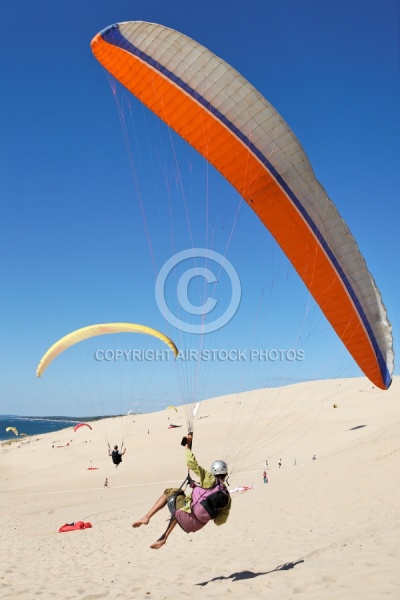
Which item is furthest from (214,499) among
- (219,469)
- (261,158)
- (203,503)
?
(261,158)

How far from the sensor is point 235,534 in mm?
8773

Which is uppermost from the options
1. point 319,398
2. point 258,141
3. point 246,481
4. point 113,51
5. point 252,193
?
point 113,51

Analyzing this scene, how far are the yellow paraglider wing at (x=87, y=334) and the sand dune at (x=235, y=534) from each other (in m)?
5.21

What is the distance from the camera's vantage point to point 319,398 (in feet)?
150

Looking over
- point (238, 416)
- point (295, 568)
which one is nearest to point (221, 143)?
point (295, 568)

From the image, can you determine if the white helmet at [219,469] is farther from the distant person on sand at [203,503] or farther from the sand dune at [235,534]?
the sand dune at [235,534]

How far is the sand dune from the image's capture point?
16.7ft

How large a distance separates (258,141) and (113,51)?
3.40 meters

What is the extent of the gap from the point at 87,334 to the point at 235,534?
352 inches

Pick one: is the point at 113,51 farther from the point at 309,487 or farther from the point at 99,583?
the point at 309,487

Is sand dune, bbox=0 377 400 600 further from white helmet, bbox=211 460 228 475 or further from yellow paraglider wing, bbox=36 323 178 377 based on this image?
yellow paraglider wing, bbox=36 323 178 377

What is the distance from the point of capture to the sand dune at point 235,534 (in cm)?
509

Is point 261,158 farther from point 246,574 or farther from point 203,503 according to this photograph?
point 246,574

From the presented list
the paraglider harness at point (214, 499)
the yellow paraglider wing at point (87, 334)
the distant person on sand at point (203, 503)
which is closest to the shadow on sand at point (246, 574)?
the distant person on sand at point (203, 503)
